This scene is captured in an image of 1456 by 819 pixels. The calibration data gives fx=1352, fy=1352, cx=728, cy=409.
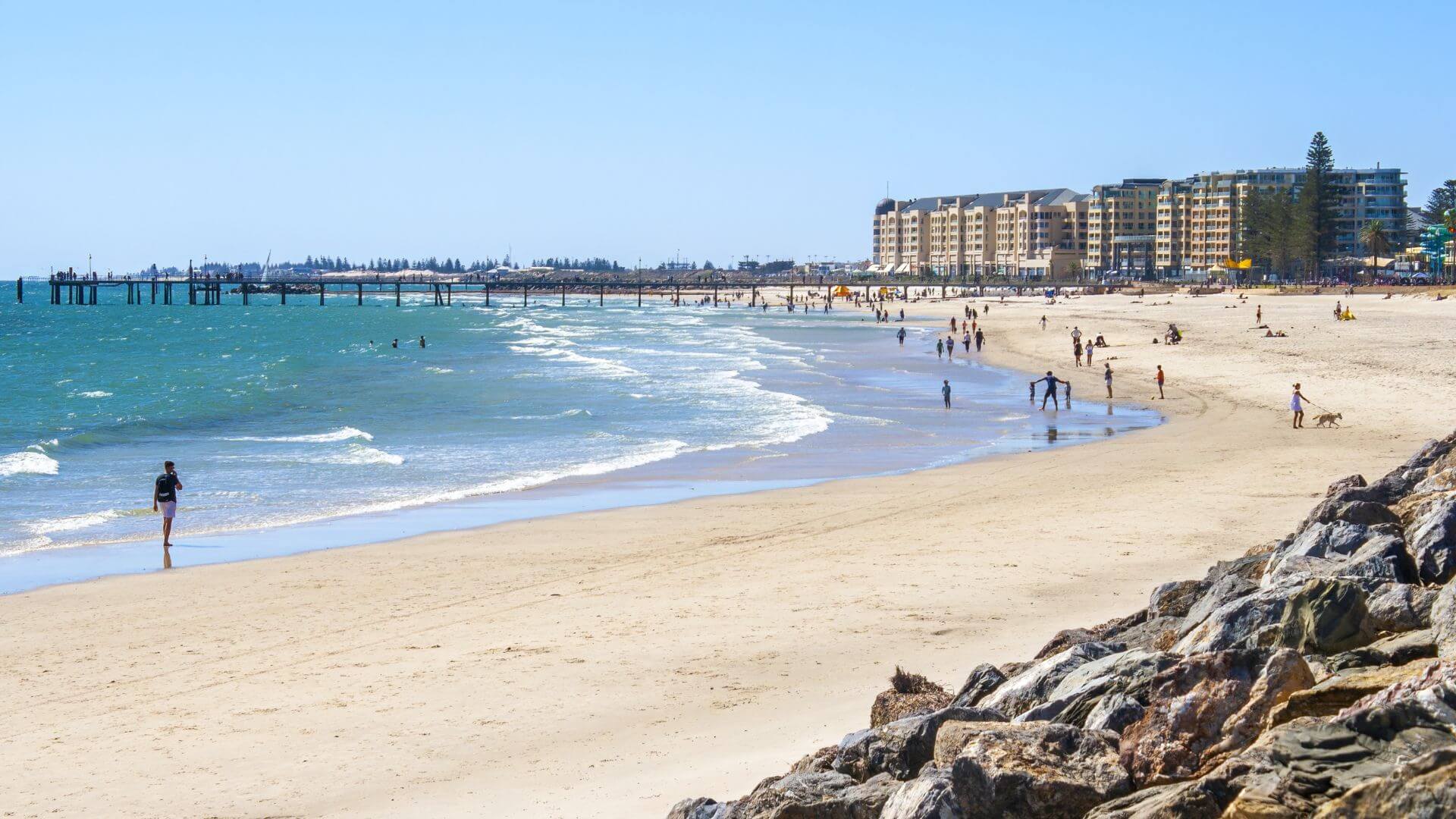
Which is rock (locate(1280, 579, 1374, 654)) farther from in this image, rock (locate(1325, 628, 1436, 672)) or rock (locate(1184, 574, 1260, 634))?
rock (locate(1184, 574, 1260, 634))

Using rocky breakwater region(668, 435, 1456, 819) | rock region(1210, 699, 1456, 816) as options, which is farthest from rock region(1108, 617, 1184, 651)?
rock region(1210, 699, 1456, 816)

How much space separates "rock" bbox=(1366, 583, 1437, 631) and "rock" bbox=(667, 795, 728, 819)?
3481 mm

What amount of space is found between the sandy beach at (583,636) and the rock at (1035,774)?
263cm

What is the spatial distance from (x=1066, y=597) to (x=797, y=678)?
374 centimetres

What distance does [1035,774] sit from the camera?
568cm

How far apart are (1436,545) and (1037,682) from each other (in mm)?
2835

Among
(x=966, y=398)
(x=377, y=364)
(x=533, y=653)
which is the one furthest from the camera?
(x=377, y=364)

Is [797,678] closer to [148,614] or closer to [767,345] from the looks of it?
[148,614]

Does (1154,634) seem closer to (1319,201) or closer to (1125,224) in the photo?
(1319,201)

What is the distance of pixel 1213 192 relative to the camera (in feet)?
513

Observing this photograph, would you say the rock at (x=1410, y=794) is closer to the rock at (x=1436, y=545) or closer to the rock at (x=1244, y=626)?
the rock at (x=1244, y=626)

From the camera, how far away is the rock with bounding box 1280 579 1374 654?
6.82 metres

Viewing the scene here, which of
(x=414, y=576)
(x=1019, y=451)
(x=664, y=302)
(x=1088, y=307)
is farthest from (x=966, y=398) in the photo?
(x=664, y=302)

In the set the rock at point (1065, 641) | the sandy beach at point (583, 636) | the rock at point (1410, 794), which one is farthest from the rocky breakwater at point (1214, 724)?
the sandy beach at point (583, 636)
